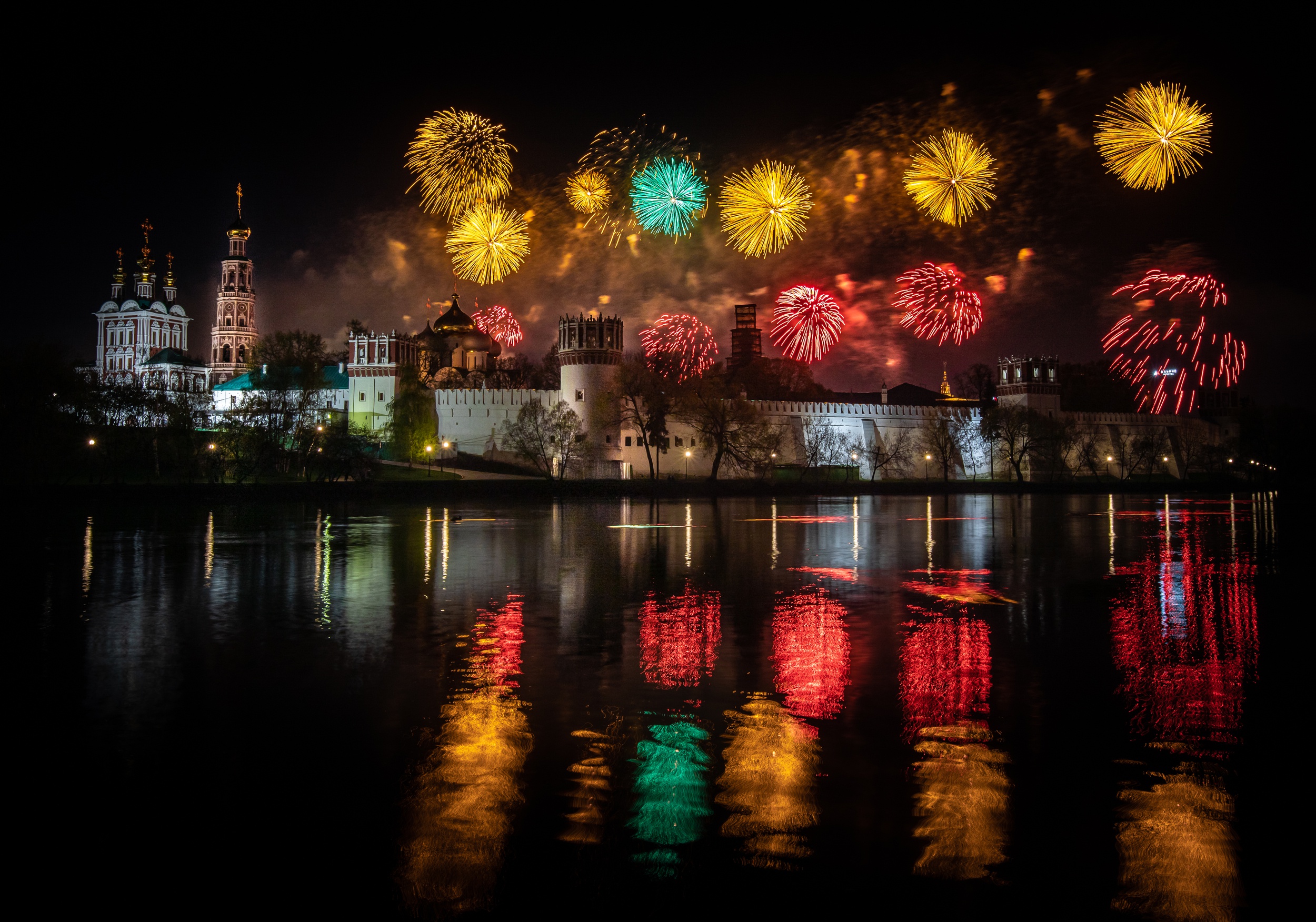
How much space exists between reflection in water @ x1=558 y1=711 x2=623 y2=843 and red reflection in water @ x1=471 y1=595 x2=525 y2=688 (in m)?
1.66

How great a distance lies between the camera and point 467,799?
18.2 feet

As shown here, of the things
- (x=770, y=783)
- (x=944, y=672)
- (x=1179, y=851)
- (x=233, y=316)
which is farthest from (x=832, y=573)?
(x=233, y=316)

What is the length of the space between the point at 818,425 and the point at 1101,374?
44174 millimetres

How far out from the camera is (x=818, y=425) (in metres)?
69.6

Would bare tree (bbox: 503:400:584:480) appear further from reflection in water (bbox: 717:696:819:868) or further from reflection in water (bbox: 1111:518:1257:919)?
reflection in water (bbox: 717:696:819:868)

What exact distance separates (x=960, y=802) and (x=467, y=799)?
270 centimetres

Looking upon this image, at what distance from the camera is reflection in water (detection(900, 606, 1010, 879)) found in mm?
4879

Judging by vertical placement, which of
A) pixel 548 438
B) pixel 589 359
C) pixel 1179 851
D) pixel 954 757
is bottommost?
pixel 1179 851

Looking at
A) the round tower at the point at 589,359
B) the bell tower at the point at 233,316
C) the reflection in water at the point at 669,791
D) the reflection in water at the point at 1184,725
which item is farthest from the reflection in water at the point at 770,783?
the bell tower at the point at 233,316

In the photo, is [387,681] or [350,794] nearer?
[350,794]

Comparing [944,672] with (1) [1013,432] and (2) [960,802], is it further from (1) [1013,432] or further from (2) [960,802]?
(1) [1013,432]

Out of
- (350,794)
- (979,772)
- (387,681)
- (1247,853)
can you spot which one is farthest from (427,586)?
(1247,853)

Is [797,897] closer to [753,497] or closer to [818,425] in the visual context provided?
[753,497]

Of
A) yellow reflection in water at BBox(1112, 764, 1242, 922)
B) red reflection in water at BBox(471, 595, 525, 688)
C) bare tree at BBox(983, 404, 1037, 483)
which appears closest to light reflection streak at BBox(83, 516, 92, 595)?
red reflection in water at BBox(471, 595, 525, 688)
